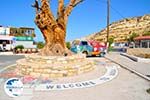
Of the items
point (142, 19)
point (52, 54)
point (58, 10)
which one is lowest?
point (52, 54)

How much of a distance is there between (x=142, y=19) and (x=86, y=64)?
411ft

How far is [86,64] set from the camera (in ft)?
47.1

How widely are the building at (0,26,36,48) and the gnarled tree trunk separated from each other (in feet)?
92.5

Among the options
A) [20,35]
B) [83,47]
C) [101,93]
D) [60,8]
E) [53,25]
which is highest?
[60,8]

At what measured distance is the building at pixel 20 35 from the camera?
44.8 metres

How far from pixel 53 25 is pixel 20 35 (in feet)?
122

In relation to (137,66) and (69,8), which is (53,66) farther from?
(137,66)

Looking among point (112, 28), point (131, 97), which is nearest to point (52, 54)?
point (131, 97)

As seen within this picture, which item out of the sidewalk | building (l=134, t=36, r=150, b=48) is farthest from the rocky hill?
the sidewalk

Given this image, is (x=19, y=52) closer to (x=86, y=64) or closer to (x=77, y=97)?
(x=86, y=64)

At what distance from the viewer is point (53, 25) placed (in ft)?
50.4

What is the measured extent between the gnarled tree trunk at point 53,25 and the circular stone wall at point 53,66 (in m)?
1.41

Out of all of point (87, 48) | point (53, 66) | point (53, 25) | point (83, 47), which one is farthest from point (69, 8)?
point (87, 48)

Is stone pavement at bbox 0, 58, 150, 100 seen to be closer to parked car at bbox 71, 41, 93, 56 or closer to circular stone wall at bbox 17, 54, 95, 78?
circular stone wall at bbox 17, 54, 95, 78
